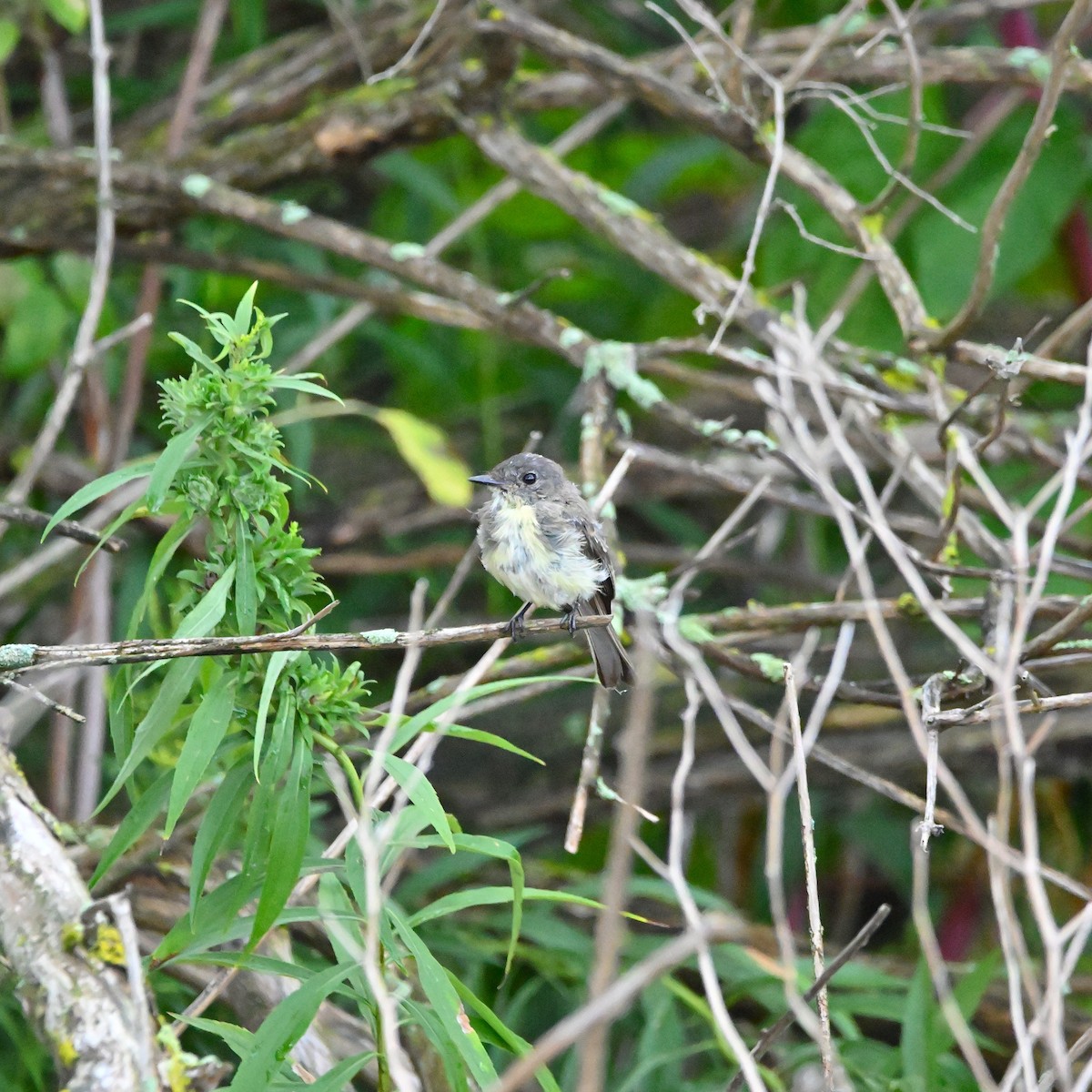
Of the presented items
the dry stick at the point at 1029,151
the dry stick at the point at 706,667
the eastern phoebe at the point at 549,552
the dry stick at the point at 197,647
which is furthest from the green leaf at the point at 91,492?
the dry stick at the point at 1029,151

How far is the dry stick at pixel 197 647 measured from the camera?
1960mm

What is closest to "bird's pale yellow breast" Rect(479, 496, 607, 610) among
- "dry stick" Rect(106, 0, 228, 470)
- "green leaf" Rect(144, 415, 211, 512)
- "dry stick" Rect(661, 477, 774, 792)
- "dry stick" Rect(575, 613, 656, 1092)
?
"dry stick" Rect(661, 477, 774, 792)

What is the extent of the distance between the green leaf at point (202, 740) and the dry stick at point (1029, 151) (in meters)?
1.95

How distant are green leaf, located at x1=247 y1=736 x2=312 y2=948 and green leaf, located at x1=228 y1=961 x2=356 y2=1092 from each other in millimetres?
113

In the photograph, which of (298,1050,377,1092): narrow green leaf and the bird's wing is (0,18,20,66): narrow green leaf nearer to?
the bird's wing

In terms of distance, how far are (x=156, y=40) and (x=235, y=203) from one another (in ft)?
8.29

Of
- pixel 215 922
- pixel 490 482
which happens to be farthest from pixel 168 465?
pixel 490 482

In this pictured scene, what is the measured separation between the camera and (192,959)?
2158 mm

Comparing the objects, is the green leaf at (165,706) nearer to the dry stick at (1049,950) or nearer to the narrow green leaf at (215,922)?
the narrow green leaf at (215,922)

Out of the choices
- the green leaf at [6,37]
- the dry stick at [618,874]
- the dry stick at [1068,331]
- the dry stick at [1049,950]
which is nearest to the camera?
the dry stick at [618,874]

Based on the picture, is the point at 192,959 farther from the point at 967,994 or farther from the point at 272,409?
the point at 272,409

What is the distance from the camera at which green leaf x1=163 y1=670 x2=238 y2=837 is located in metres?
1.99

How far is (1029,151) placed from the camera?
2.89 meters

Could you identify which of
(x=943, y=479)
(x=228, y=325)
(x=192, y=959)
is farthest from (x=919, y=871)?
(x=943, y=479)
